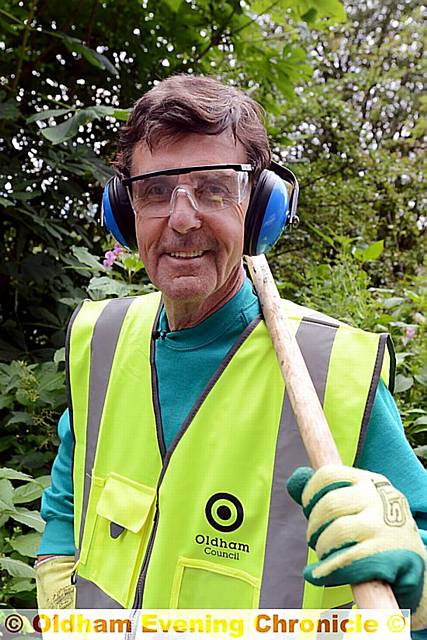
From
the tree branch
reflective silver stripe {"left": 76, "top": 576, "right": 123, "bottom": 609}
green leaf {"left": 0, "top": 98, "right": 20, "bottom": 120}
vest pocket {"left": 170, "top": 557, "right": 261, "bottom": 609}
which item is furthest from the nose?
the tree branch

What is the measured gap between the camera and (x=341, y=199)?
21.2ft

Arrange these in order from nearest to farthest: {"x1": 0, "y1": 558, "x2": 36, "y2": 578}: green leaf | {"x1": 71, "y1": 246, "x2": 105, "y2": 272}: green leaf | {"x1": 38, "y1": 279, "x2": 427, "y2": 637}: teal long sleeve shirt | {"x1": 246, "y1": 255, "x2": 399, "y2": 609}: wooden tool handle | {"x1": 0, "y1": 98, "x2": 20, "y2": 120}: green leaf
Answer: {"x1": 246, "y1": 255, "x2": 399, "y2": 609}: wooden tool handle
{"x1": 38, "y1": 279, "x2": 427, "y2": 637}: teal long sleeve shirt
{"x1": 0, "y1": 558, "x2": 36, "y2": 578}: green leaf
{"x1": 71, "y1": 246, "x2": 105, "y2": 272}: green leaf
{"x1": 0, "y1": 98, "x2": 20, "y2": 120}: green leaf

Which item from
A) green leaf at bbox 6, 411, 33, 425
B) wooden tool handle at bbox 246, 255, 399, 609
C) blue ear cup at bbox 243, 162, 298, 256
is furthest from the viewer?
green leaf at bbox 6, 411, 33, 425

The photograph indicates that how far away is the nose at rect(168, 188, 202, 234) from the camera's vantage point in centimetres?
150

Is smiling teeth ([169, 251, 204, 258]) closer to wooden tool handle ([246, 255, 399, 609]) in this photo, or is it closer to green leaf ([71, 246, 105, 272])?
wooden tool handle ([246, 255, 399, 609])

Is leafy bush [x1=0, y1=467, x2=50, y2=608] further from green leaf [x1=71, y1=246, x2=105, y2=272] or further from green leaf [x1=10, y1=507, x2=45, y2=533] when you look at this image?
green leaf [x1=71, y1=246, x2=105, y2=272]

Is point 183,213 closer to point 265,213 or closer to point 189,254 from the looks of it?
point 189,254

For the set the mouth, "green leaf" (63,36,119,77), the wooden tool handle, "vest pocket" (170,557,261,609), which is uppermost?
"green leaf" (63,36,119,77)

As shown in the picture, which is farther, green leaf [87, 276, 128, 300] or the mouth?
green leaf [87, 276, 128, 300]

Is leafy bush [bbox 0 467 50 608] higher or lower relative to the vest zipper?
lower

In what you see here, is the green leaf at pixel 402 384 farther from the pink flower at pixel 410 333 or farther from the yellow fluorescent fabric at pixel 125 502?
the yellow fluorescent fabric at pixel 125 502

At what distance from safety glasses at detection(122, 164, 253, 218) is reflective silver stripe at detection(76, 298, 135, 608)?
15.0 inches

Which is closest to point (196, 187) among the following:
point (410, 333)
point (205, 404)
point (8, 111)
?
point (205, 404)

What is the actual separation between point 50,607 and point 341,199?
17.3ft
